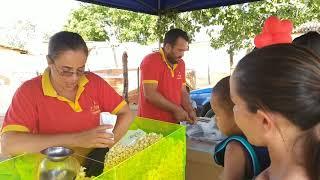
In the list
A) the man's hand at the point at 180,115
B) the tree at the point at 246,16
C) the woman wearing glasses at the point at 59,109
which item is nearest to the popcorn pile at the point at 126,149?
the woman wearing glasses at the point at 59,109

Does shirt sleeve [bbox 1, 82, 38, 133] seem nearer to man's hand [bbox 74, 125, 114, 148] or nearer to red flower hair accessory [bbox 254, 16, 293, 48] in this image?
man's hand [bbox 74, 125, 114, 148]

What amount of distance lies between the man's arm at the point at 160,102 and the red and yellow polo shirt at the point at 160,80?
0.05 m

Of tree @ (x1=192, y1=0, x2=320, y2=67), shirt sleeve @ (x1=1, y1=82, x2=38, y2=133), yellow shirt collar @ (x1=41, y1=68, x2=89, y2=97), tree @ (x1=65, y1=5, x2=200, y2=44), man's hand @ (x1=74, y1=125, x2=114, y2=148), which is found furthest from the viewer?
tree @ (x1=65, y1=5, x2=200, y2=44)

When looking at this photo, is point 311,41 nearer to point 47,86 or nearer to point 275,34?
→ point 275,34

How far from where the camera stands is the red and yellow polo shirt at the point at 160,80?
2.70m

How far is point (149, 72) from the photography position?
2.69 meters

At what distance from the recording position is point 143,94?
9.07ft

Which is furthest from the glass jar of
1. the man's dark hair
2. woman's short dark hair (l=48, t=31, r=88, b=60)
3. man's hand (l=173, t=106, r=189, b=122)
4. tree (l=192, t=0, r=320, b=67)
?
→ tree (l=192, t=0, r=320, b=67)

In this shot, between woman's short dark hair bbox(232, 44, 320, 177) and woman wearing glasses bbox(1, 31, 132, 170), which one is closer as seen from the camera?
woman's short dark hair bbox(232, 44, 320, 177)

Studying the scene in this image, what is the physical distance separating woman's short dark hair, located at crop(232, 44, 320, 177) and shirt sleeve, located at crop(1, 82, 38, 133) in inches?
40.4

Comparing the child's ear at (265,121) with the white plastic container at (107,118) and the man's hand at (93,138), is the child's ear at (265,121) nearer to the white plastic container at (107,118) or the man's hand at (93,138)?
the man's hand at (93,138)

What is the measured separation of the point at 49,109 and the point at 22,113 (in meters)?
0.11

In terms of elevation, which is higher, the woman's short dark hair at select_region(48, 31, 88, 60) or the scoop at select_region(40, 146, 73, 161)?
the woman's short dark hair at select_region(48, 31, 88, 60)

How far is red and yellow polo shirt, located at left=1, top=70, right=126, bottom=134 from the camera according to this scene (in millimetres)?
1471
